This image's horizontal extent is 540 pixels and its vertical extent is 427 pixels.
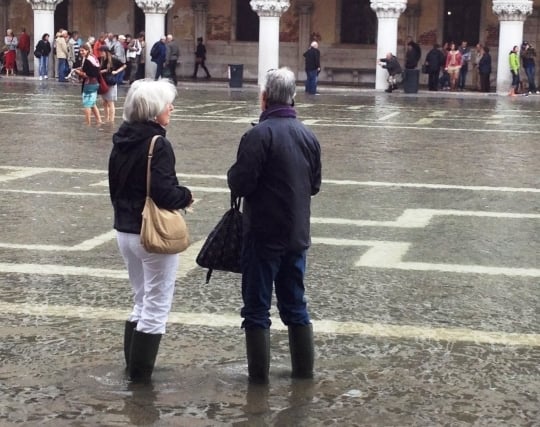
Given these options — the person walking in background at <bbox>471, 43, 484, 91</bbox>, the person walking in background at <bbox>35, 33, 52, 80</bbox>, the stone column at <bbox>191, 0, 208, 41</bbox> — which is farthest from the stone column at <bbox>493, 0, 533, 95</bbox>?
the person walking in background at <bbox>35, 33, 52, 80</bbox>

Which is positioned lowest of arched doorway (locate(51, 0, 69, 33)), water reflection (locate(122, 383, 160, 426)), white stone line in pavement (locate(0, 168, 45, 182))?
white stone line in pavement (locate(0, 168, 45, 182))

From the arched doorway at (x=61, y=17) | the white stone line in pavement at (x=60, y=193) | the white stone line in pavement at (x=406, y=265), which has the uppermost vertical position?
the arched doorway at (x=61, y=17)

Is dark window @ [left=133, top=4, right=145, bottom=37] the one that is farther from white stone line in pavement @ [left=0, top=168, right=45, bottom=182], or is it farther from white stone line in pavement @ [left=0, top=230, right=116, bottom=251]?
white stone line in pavement @ [left=0, top=230, right=116, bottom=251]

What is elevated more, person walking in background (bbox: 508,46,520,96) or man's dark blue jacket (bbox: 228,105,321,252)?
man's dark blue jacket (bbox: 228,105,321,252)

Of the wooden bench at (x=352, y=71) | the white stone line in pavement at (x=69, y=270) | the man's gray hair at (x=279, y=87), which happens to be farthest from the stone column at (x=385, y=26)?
the man's gray hair at (x=279, y=87)

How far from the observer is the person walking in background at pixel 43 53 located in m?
38.1

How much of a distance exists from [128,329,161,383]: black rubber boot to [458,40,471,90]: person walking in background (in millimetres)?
31750

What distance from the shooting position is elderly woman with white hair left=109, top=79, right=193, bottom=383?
5477 millimetres

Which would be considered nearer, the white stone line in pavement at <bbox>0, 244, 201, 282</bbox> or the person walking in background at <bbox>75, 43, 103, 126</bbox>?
the white stone line in pavement at <bbox>0, 244, 201, 282</bbox>

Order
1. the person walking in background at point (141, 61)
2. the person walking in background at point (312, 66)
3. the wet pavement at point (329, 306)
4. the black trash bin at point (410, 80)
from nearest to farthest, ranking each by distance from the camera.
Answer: the wet pavement at point (329, 306)
the person walking in background at point (312, 66)
the black trash bin at point (410, 80)
the person walking in background at point (141, 61)

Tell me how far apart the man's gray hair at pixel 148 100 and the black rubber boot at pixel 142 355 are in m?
1.01

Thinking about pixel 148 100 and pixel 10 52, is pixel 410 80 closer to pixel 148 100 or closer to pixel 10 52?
pixel 10 52

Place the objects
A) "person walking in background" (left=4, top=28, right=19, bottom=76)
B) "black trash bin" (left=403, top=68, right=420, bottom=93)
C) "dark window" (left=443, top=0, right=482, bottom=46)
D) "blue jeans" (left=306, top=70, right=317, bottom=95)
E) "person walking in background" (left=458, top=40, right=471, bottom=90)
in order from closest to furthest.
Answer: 1. "blue jeans" (left=306, top=70, right=317, bottom=95)
2. "black trash bin" (left=403, top=68, right=420, bottom=93)
3. "person walking in background" (left=458, top=40, right=471, bottom=90)
4. "dark window" (left=443, top=0, right=482, bottom=46)
5. "person walking in background" (left=4, top=28, right=19, bottom=76)

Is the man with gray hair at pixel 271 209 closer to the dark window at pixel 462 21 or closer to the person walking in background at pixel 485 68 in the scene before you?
the person walking in background at pixel 485 68
